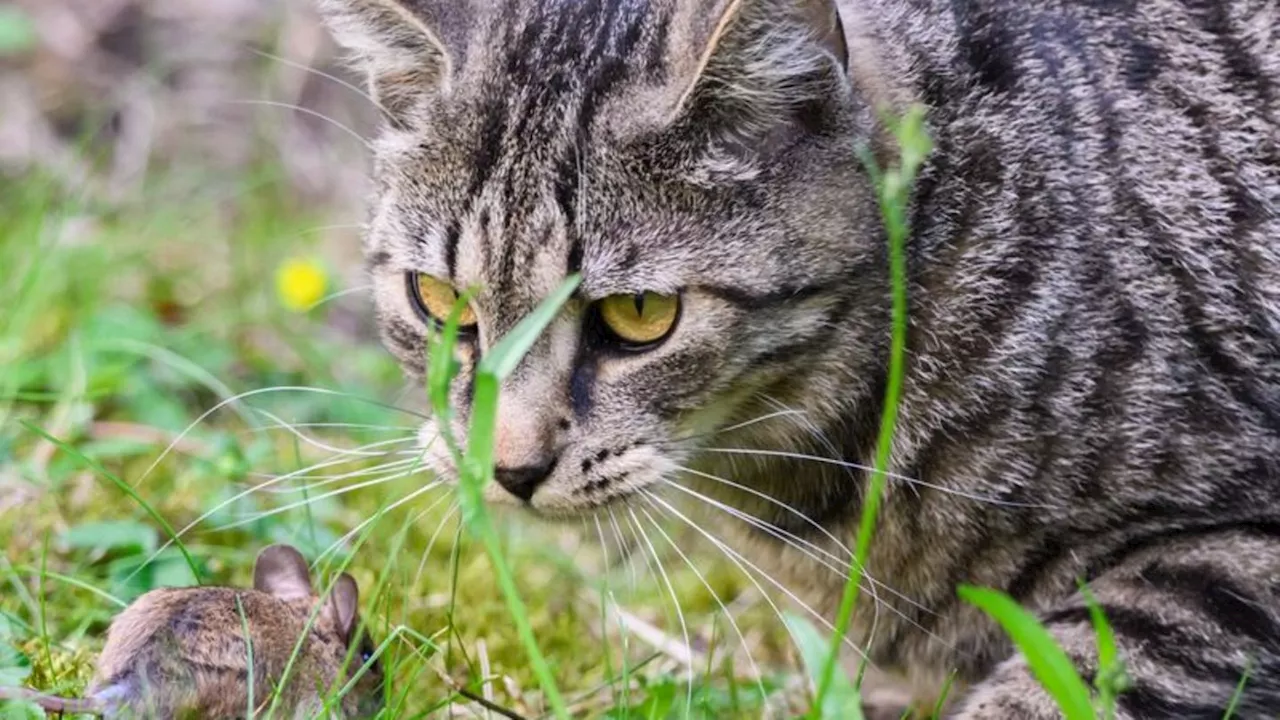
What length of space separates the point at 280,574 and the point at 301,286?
1277mm

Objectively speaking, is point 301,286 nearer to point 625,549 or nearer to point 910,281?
point 625,549

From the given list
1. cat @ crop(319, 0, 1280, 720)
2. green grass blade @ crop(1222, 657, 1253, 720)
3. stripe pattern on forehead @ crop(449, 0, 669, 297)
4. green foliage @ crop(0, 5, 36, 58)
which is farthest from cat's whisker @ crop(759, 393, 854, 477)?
green foliage @ crop(0, 5, 36, 58)

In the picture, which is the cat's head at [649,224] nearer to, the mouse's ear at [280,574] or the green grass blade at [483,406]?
the mouse's ear at [280,574]

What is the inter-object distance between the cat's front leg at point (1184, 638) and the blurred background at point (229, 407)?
438 mm

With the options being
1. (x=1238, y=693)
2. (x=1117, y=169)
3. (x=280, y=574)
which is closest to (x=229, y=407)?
(x=280, y=574)

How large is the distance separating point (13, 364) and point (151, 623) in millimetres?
1206

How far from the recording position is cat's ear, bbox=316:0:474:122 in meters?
2.17

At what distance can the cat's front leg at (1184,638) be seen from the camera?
202 cm

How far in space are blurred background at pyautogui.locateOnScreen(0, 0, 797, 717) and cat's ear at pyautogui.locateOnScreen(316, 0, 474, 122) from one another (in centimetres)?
13

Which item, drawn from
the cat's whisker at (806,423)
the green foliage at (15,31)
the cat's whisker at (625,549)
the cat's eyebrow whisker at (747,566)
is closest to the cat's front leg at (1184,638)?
the cat's eyebrow whisker at (747,566)

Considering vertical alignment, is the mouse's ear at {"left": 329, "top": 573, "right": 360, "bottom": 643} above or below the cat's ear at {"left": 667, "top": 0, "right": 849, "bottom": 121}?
below

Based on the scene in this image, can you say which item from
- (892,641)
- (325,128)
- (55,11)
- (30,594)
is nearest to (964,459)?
(892,641)

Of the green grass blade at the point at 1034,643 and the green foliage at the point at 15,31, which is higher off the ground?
the green foliage at the point at 15,31

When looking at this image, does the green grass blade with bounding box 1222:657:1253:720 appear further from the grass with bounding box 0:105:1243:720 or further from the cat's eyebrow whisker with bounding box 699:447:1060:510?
the cat's eyebrow whisker with bounding box 699:447:1060:510
